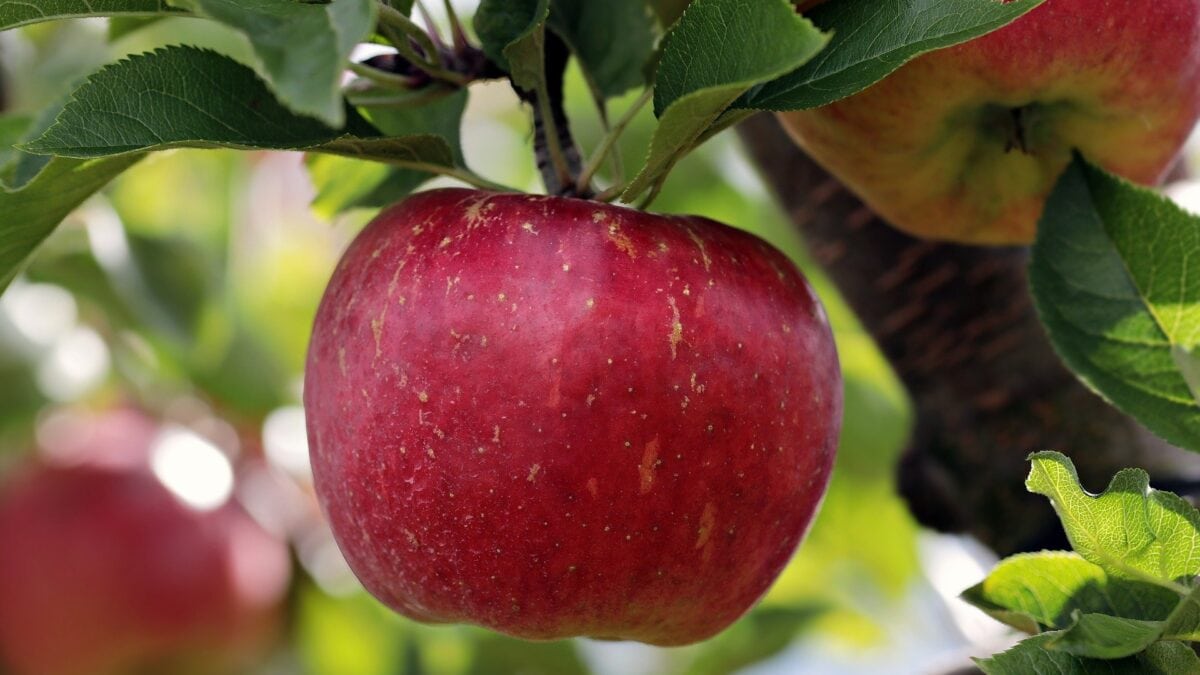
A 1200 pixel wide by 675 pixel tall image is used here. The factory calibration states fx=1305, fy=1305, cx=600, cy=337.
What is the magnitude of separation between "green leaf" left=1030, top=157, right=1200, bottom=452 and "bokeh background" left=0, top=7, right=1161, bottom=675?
20.4 inches

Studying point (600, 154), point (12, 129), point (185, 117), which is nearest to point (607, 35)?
point (600, 154)

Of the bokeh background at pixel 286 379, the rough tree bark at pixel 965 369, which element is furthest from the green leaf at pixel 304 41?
the bokeh background at pixel 286 379

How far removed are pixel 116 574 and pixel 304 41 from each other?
4.05ft

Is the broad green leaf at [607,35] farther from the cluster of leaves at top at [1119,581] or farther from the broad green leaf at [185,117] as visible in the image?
the cluster of leaves at top at [1119,581]

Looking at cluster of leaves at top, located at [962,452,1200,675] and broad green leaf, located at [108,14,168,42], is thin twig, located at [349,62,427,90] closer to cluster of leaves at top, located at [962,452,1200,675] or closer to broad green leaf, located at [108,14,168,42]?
broad green leaf, located at [108,14,168,42]

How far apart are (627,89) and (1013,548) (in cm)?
59

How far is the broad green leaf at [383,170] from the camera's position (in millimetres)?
760

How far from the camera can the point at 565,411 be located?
1.83ft

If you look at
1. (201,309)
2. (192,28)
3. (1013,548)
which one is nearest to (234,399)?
(201,309)

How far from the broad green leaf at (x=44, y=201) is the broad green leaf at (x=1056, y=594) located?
1.51 feet

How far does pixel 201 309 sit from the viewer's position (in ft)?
4.32

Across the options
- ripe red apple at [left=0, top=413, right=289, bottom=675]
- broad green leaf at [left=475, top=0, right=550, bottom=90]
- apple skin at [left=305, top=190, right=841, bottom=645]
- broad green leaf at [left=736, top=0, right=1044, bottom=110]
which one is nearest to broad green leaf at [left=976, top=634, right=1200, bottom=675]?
apple skin at [left=305, top=190, right=841, bottom=645]

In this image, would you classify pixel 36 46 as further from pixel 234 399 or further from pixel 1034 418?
pixel 1034 418

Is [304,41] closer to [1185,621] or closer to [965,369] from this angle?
[1185,621]
